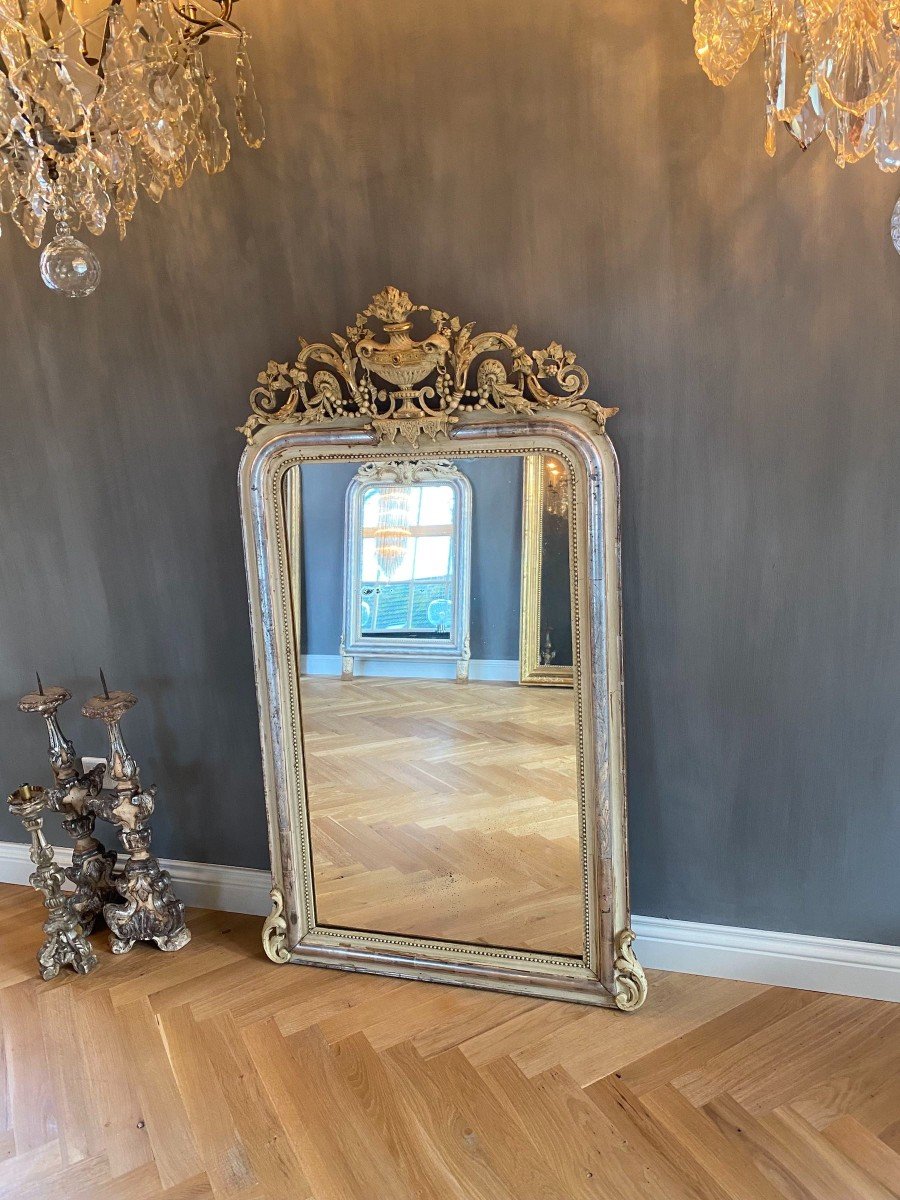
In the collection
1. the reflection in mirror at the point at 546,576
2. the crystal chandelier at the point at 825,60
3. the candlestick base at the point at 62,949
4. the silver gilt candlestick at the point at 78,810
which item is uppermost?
the crystal chandelier at the point at 825,60

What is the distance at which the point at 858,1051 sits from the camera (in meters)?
1.88

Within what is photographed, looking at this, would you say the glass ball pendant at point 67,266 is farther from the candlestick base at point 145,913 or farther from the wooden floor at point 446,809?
the candlestick base at point 145,913

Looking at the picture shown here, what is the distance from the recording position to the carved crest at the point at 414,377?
1.90 metres

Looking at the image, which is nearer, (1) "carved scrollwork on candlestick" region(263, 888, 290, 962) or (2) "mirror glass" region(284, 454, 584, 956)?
(2) "mirror glass" region(284, 454, 584, 956)

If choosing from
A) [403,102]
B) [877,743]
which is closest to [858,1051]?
[877,743]

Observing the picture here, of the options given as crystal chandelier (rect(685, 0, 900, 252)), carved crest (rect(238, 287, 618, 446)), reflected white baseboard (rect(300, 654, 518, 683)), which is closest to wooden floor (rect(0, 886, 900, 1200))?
reflected white baseboard (rect(300, 654, 518, 683))

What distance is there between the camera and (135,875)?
243cm

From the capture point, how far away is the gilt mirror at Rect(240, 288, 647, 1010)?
195 centimetres

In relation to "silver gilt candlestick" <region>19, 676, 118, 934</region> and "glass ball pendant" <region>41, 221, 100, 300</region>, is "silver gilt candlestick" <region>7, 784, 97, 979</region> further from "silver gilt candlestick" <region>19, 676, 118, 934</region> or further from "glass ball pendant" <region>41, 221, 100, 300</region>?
"glass ball pendant" <region>41, 221, 100, 300</region>

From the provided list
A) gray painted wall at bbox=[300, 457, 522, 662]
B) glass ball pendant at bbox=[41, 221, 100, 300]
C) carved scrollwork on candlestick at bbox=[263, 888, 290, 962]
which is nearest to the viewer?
glass ball pendant at bbox=[41, 221, 100, 300]

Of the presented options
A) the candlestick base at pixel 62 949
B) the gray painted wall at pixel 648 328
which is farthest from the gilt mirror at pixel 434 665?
the candlestick base at pixel 62 949

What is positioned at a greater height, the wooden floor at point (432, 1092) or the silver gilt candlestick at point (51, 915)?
the silver gilt candlestick at point (51, 915)

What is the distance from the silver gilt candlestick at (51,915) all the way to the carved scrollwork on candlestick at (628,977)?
1490mm

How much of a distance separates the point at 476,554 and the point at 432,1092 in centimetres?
123
